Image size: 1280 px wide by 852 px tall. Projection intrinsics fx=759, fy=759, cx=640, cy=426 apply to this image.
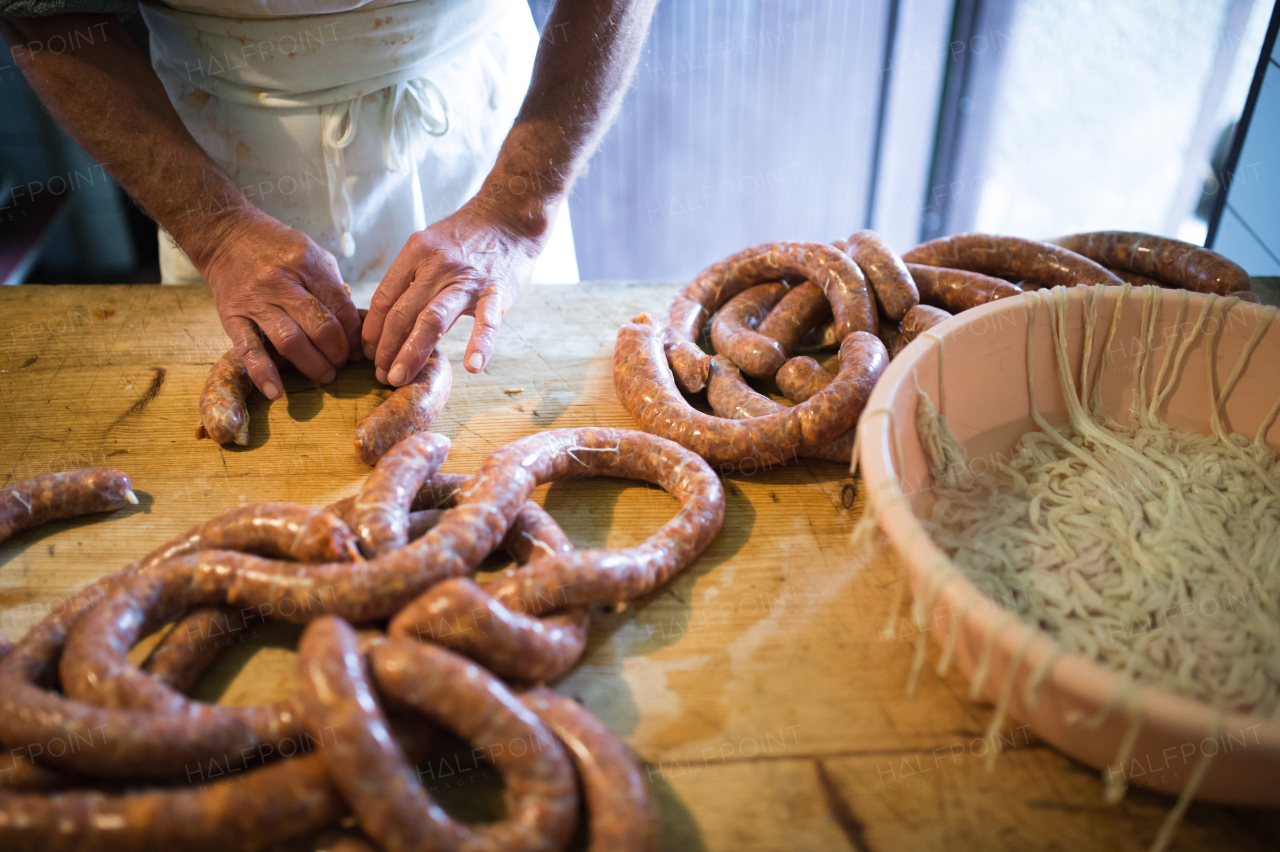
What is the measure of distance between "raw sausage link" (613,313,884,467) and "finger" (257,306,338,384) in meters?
0.98

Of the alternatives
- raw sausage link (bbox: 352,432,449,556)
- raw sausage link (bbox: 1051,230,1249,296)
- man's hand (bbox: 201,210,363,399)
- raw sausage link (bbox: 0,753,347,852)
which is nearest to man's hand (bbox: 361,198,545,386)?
man's hand (bbox: 201,210,363,399)

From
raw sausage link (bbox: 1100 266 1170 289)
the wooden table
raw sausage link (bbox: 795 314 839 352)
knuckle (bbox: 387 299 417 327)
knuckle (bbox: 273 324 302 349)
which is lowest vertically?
the wooden table

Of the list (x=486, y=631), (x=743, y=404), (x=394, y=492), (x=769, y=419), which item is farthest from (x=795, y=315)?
(x=486, y=631)

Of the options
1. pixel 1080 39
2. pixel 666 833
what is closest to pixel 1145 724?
pixel 666 833

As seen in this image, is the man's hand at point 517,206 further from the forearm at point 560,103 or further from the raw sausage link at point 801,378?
the raw sausage link at point 801,378

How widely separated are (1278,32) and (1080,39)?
202cm

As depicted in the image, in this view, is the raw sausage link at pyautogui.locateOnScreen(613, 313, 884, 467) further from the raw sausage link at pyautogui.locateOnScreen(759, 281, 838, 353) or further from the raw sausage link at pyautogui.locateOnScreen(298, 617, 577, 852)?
the raw sausage link at pyautogui.locateOnScreen(298, 617, 577, 852)

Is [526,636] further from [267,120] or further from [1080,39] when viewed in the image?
[1080,39]

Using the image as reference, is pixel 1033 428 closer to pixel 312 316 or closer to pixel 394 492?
pixel 394 492

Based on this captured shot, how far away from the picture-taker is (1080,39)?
4.62 meters

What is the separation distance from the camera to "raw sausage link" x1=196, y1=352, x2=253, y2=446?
2.11 metres

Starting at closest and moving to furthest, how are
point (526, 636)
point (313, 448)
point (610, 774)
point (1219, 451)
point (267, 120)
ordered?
point (610, 774) < point (526, 636) < point (1219, 451) < point (313, 448) < point (267, 120)

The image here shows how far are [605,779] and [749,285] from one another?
1.78 meters

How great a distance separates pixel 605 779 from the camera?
128cm
